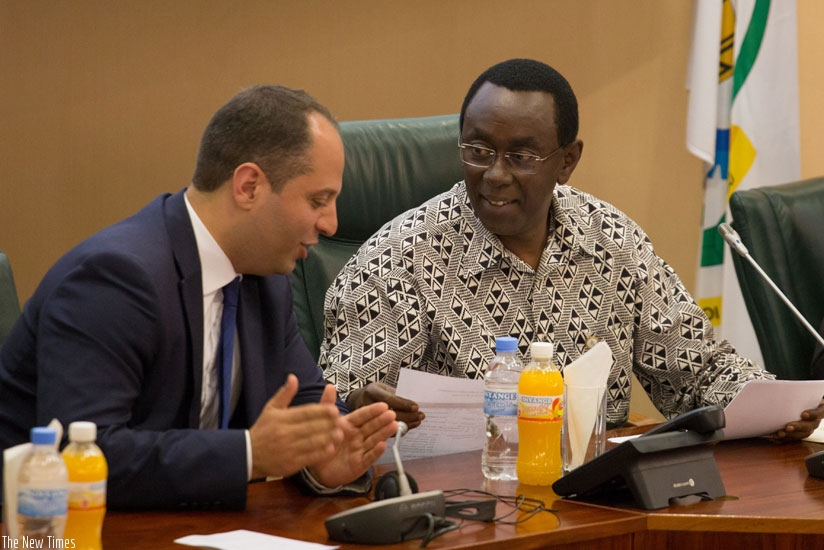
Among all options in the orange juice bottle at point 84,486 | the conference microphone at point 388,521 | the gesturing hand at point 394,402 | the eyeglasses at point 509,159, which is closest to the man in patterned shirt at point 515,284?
the eyeglasses at point 509,159

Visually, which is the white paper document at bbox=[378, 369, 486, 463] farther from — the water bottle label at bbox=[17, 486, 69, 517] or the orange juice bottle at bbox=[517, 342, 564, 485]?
the water bottle label at bbox=[17, 486, 69, 517]

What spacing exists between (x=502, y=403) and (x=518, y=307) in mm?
637

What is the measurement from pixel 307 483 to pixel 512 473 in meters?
0.38

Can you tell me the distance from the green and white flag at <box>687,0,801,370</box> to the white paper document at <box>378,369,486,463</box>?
6.87 feet

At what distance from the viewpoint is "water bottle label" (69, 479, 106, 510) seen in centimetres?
138

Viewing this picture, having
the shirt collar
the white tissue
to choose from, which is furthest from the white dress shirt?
the white tissue

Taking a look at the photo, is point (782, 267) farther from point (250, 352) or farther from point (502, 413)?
point (250, 352)

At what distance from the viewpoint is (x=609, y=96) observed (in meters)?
4.24

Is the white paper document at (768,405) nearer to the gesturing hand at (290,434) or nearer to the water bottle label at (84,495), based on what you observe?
the gesturing hand at (290,434)

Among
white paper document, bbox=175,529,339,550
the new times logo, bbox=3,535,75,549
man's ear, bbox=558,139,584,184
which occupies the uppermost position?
man's ear, bbox=558,139,584,184

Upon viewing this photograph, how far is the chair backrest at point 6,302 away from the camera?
221 centimetres

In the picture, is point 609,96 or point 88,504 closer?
point 88,504

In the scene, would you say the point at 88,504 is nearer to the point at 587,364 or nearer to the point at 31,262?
the point at 587,364

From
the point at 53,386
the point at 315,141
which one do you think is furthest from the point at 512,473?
the point at 53,386
